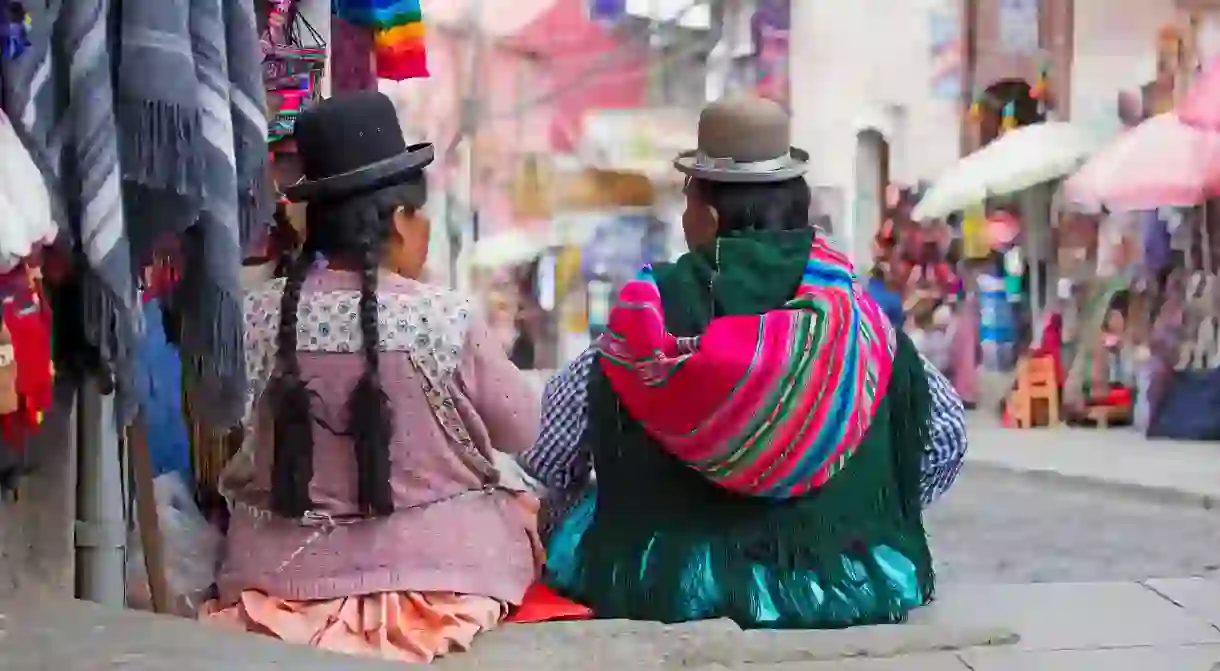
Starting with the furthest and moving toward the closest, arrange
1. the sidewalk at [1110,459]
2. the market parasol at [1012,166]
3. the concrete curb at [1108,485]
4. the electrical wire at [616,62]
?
the electrical wire at [616,62], the market parasol at [1012,166], the sidewalk at [1110,459], the concrete curb at [1108,485]

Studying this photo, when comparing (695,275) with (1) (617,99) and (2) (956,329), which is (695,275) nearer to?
(2) (956,329)

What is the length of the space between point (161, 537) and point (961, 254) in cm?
707

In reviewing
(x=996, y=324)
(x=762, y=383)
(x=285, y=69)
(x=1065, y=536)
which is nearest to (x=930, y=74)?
(x=996, y=324)

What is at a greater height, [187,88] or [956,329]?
[187,88]

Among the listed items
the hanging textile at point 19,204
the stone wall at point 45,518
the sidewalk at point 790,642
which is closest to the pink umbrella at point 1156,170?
the sidewalk at point 790,642

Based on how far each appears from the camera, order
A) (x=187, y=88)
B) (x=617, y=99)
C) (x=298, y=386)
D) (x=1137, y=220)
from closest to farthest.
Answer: (x=187, y=88) < (x=298, y=386) < (x=1137, y=220) < (x=617, y=99)

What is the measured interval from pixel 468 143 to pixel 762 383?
8.70 meters

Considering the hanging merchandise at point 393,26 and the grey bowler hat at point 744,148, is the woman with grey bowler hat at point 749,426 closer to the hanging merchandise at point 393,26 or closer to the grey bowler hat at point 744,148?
the grey bowler hat at point 744,148

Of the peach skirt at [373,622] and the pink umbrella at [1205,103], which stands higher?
the pink umbrella at [1205,103]

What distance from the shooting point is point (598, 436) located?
106 inches

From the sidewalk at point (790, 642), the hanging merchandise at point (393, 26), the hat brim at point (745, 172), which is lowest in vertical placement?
the sidewalk at point (790, 642)

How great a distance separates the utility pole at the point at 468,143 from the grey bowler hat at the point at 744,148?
7966mm

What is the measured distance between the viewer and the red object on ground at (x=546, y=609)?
8.39 ft

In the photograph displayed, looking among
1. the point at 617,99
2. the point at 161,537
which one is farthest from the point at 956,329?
the point at 161,537
